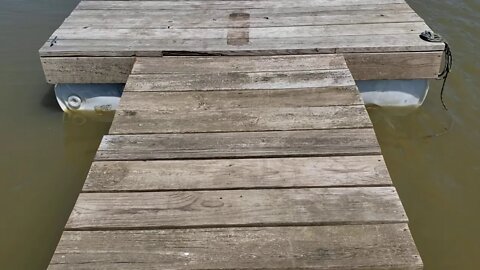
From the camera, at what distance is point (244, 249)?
1979 millimetres

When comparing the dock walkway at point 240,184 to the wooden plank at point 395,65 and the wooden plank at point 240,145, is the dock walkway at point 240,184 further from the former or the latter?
the wooden plank at point 395,65

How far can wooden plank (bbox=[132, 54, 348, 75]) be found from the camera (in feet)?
11.2

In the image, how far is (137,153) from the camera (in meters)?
2.57

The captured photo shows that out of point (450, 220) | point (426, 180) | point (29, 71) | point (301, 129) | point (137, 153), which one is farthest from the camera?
point (29, 71)

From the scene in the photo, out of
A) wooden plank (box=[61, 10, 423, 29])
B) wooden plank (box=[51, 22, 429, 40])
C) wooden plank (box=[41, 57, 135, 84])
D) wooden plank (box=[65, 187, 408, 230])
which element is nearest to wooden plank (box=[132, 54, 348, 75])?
wooden plank (box=[41, 57, 135, 84])

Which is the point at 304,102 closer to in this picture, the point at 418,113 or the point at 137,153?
the point at 137,153

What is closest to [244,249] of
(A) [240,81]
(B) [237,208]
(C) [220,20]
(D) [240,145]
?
(B) [237,208]

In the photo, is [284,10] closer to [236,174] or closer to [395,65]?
[395,65]

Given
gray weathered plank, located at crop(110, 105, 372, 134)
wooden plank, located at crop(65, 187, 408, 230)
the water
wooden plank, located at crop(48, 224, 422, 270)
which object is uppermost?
wooden plank, located at crop(48, 224, 422, 270)

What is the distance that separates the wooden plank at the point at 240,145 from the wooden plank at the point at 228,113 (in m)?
0.06

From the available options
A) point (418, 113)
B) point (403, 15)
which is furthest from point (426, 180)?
point (403, 15)

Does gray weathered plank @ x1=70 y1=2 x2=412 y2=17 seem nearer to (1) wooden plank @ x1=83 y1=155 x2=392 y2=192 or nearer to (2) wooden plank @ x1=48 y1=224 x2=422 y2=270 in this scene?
(1) wooden plank @ x1=83 y1=155 x2=392 y2=192

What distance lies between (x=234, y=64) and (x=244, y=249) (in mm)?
1792

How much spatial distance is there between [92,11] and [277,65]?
1.81 metres
